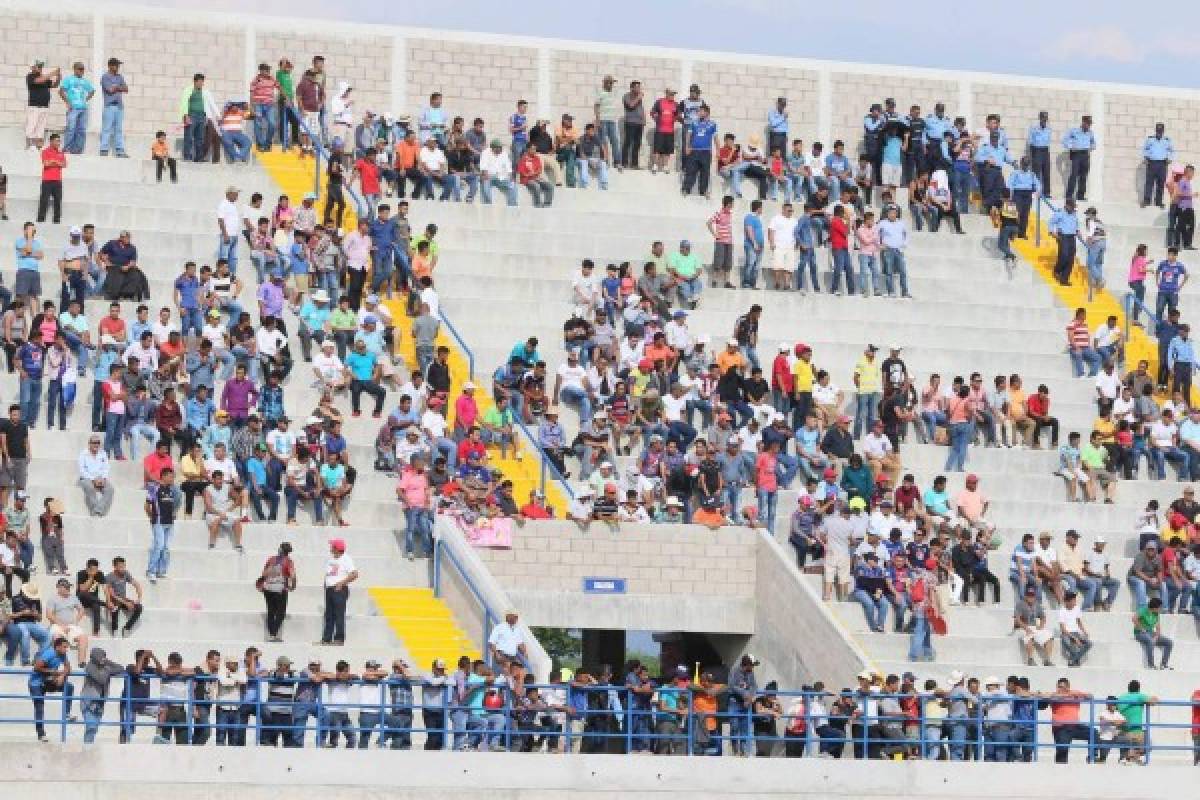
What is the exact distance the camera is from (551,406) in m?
42.2

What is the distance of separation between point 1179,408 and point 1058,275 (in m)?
5.31

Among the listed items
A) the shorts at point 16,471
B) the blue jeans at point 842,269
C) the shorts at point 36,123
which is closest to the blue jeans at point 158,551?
the shorts at point 16,471

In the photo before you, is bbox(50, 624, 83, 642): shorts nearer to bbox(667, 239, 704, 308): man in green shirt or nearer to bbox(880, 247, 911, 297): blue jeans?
bbox(667, 239, 704, 308): man in green shirt

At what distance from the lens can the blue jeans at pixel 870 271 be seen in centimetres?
4769

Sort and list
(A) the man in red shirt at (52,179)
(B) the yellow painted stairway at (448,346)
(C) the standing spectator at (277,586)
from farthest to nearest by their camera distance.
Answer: (A) the man in red shirt at (52,179)
(B) the yellow painted stairway at (448,346)
(C) the standing spectator at (277,586)

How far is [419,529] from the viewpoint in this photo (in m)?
38.7

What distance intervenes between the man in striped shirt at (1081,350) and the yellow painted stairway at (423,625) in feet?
42.3

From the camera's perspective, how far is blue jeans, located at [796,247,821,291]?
47.3 metres

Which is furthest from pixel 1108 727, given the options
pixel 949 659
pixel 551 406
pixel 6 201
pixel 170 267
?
pixel 6 201

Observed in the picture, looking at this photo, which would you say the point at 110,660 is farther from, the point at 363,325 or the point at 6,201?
the point at 6,201

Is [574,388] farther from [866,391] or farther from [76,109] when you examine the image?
[76,109]

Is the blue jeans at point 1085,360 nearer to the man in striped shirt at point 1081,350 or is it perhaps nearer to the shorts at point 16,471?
the man in striped shirt at point 1081,350

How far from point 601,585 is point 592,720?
6.20 m

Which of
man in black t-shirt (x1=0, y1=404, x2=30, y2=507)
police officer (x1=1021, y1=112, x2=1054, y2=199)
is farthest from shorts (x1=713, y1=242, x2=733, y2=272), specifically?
man in black t-shirt (x1=0, y1=404, x2=30, y2=507)
